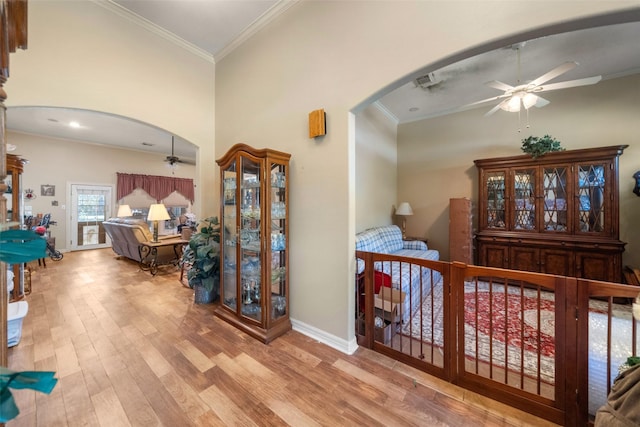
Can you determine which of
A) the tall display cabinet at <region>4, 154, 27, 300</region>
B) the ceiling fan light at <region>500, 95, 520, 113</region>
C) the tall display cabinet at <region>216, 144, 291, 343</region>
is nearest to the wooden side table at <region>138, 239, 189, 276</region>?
the tall display cabinet at <region>4, 154, 27, 300</region>

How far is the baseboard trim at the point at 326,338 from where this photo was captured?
2.16 m

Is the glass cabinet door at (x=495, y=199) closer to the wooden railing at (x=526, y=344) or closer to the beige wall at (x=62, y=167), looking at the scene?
the wooden railing at (x=526, y=344)

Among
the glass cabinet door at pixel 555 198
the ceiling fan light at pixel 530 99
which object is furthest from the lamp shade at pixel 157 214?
the glass cabinet door at pixel 555 198

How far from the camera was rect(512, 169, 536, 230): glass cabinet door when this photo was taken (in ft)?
12.4

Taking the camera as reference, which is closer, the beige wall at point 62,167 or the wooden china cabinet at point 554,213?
the wooden china cabinet at point 554,213

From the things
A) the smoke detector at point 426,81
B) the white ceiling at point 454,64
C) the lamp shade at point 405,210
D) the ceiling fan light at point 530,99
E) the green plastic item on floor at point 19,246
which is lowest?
the green plastic item on floor at point 19,246

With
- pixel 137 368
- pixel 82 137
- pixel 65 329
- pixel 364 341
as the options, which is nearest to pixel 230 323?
pixel 137 368

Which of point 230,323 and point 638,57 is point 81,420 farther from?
point 638,57

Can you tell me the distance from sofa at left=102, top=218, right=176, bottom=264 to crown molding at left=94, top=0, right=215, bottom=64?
3.44 m

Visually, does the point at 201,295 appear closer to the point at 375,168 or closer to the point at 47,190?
the point at 375,168

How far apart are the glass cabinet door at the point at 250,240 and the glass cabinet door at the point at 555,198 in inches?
171

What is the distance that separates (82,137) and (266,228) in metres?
Answer: 7.39

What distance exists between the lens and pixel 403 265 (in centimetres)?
334

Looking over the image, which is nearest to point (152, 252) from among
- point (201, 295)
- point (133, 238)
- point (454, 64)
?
point (133, 238)
